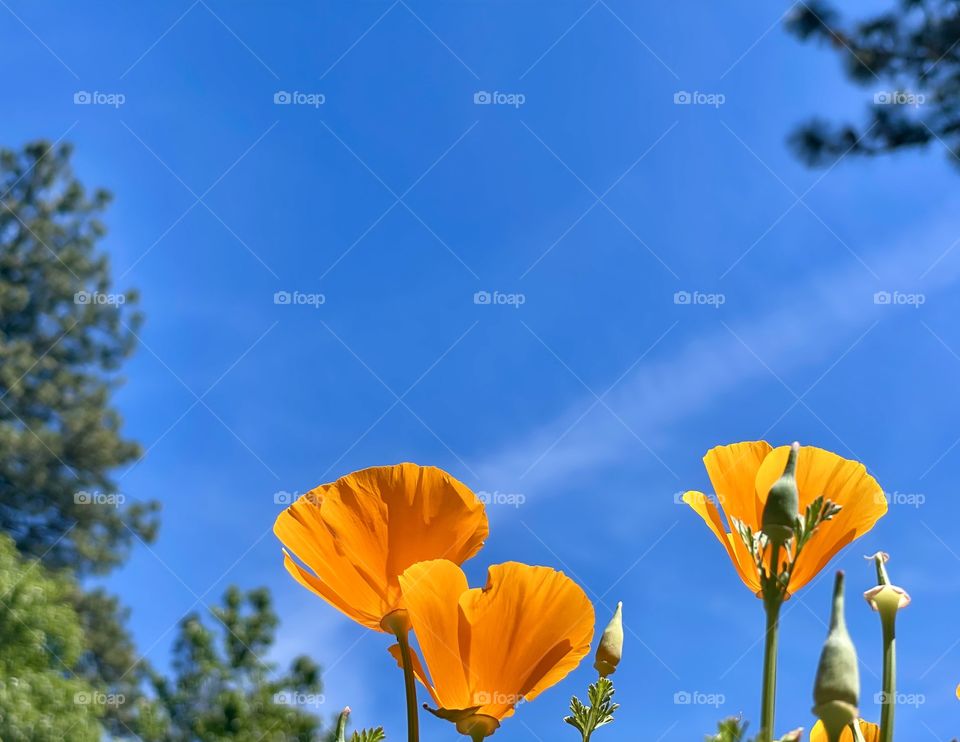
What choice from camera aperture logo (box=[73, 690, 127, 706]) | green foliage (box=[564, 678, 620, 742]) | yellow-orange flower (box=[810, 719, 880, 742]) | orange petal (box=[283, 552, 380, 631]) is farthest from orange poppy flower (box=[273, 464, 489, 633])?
camera aperture logo (box=[73, 690, 127, 706])

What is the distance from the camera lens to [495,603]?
54 centimetres

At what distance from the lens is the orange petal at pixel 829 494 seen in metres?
0.49

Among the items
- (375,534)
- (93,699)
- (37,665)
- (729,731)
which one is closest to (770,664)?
(729,731)

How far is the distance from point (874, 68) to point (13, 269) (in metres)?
14.8

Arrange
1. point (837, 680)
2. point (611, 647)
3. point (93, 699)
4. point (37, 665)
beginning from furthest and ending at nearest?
1. point (93, 699)
2. point (37, 665)
3. point (611, 647)
4. point (837, 680)

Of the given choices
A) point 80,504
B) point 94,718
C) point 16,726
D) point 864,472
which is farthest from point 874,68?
point 80,504

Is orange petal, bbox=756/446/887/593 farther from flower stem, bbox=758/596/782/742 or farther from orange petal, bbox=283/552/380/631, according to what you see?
orange petal, bbox=283/552/380/631

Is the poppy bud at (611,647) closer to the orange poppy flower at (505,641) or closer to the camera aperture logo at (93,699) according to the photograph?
the orange poppy flower at (505,641)

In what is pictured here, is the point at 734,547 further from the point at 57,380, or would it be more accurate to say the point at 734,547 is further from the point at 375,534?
the point at 57,380

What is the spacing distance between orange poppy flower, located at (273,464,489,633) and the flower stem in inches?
8.1

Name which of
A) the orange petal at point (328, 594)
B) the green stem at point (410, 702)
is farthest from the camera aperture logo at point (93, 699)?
the green stem at point (410, 702)

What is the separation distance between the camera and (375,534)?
1.92ft

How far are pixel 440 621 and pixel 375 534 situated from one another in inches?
3.4

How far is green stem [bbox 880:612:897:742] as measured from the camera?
402 mm
